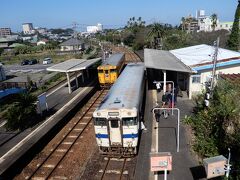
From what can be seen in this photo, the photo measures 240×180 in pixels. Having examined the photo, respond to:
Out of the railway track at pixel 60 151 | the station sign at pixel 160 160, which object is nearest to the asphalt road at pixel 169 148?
the station sign at pixel 160 160

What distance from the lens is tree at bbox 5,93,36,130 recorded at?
17719mm

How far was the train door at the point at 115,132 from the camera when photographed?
41.3 ft

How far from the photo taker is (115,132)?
12750mm

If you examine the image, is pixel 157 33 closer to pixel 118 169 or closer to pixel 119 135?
pixel 119 135

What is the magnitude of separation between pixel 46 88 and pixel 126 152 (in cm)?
1915

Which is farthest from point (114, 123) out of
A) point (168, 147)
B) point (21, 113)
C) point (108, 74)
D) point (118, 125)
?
point (108, 74)

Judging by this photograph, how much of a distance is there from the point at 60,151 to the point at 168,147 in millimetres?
6354

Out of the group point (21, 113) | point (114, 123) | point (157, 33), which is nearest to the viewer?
point (114, 123)

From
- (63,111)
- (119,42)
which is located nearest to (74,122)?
(63,111)

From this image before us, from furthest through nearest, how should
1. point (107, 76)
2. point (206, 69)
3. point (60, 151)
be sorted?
point (107, 76), point (206, 69), point (60, 151)

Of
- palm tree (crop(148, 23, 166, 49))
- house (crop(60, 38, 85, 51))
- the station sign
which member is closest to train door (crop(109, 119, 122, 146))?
the station sign

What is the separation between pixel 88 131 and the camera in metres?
17.5

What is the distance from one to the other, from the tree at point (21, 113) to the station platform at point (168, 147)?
8.62m

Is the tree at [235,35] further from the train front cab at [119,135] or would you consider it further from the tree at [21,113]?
the train front cab at [119,135]
